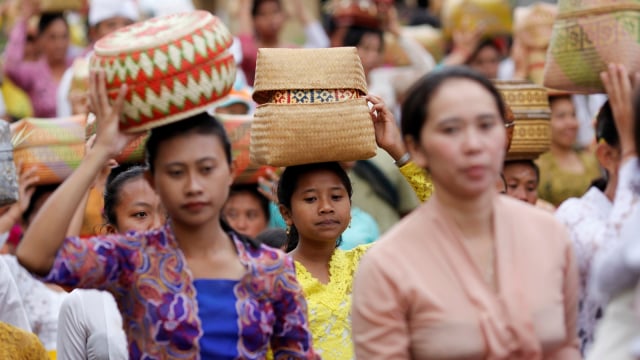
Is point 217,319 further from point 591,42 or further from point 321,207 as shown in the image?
point 591,42

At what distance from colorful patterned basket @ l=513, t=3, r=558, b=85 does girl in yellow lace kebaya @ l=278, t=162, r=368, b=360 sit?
228 inches

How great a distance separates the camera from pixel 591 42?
549 cm

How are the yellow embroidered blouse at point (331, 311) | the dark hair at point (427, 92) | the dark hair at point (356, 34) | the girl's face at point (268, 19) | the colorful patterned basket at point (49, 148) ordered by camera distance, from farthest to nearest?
the dark hair at point (356, 34) < the girl's face at point (268, 19) < the colorful patterned basket at point (49, 148) < the yellow embroidered blouse at point (331, 311) < the dark hair at point (427, 92)

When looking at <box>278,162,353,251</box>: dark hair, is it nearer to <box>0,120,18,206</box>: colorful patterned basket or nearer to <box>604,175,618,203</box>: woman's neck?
<box>0,120,18,206</box>: colorful patterned basket

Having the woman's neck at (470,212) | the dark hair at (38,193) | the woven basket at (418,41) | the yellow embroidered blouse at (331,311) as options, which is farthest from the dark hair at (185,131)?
the woven basket at (418,41)

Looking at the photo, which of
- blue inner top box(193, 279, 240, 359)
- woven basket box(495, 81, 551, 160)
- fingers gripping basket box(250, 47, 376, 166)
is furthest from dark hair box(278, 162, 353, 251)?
woven basket box(495, 81, 551, 160)

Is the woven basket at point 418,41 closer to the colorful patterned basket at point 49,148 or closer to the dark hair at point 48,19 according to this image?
the dark hair at point 48,19

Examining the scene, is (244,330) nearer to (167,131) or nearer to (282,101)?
(167,131)

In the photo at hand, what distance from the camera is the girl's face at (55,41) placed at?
39.9 ft

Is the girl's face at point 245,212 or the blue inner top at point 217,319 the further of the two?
the girl's face at point 245,212

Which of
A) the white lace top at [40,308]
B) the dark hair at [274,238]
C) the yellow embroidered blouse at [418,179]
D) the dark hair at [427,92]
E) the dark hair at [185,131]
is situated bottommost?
the white lace top at [40,308]

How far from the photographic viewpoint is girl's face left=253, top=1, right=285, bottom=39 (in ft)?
39.0

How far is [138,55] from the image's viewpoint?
464 centimetres

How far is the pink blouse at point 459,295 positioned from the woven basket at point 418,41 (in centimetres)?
897
